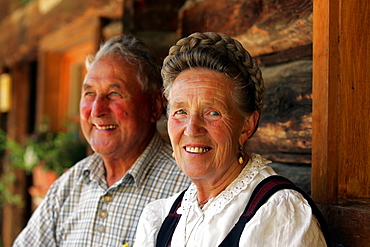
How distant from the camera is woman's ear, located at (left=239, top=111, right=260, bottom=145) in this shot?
166 cm

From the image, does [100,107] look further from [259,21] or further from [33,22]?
[33,22]

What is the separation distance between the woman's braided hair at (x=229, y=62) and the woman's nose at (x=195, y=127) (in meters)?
0.14

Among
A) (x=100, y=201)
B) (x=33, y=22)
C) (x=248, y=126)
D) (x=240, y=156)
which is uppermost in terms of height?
(x=33, y=22)

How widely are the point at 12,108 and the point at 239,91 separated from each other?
4701mm

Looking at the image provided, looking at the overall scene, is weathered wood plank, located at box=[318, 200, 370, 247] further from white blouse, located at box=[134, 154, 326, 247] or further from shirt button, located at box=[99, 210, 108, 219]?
shirt button, located at box=[99, 210, 108, 219]

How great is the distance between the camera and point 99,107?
7.39 feet

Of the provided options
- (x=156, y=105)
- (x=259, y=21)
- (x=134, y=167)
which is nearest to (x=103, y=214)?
(x=134, y=167)

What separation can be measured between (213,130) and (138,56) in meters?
0.92

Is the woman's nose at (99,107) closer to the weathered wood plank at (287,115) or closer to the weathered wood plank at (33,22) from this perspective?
the weathered wood plank at (287,115)

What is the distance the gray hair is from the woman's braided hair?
714mm

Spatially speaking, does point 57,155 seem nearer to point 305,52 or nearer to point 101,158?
point 101,158

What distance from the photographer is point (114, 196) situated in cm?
225

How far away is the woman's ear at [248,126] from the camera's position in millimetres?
1662

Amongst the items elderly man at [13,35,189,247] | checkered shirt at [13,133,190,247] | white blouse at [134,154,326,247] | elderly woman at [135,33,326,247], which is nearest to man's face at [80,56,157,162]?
elderly man at [13,35,189,247]
